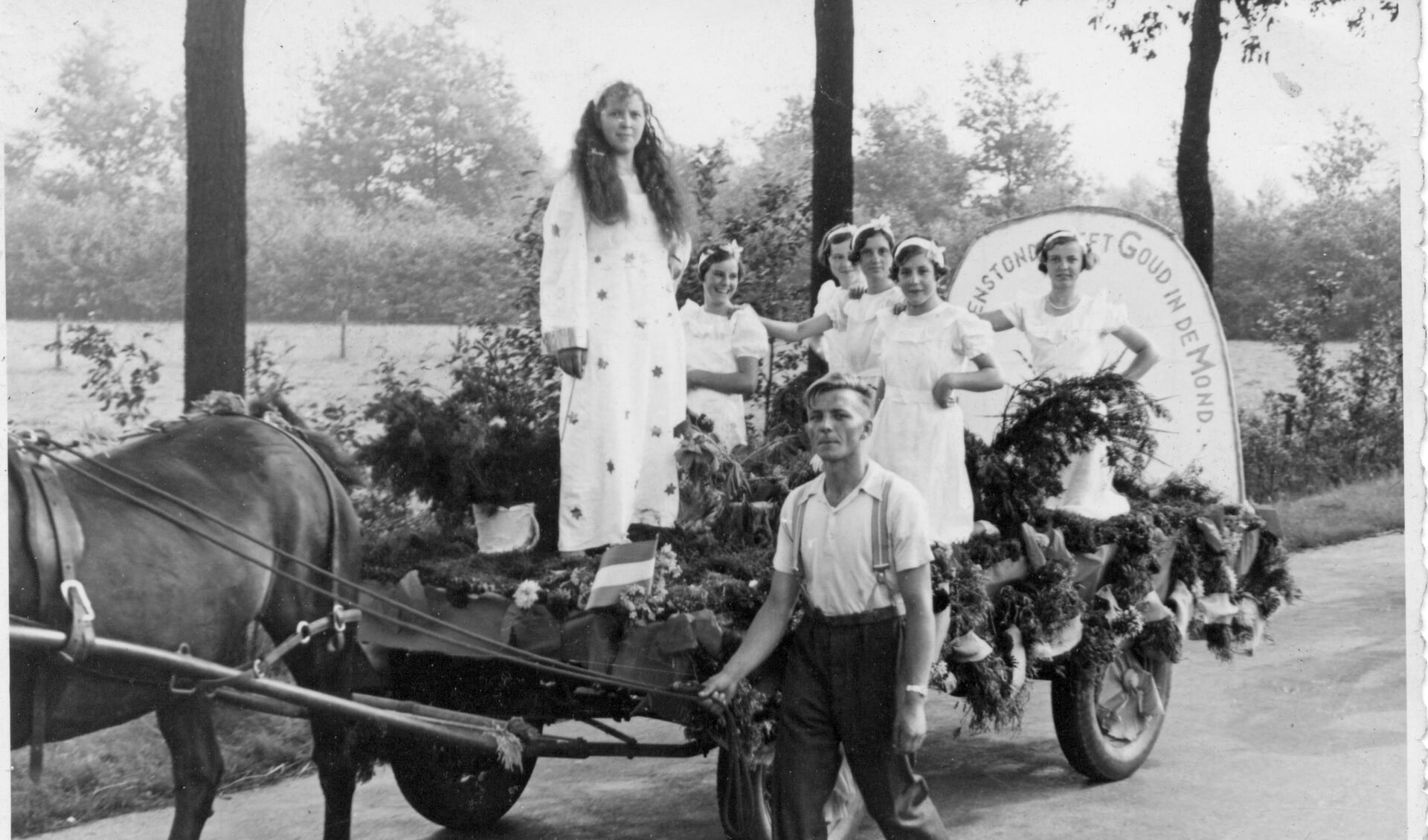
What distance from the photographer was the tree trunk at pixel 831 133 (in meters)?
7.56

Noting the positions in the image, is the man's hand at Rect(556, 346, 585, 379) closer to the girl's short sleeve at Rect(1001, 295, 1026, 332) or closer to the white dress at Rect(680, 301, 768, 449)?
the white dress at Rect(680, 301, 768, 449)

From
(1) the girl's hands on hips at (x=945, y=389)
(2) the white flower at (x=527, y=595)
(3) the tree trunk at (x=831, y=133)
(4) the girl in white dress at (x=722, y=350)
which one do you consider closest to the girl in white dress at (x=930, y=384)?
(1) the girl's hands on hips at (x=945, y=389)

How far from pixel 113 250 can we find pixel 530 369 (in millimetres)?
2311

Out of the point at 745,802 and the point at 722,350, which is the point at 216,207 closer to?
the point at 722,350

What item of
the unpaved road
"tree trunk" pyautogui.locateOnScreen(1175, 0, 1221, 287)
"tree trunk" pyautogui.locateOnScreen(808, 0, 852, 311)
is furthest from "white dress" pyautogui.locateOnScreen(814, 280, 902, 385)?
"tree trunk" pyautogui.locateOnScreen(1175, 0, 1221, 287)

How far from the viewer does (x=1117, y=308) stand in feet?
20.3

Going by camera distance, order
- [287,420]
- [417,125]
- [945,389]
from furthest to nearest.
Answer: [417,125] < [945,389] < [287,420]

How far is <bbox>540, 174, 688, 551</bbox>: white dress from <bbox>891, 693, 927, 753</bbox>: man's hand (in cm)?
150

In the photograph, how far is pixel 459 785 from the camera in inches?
190

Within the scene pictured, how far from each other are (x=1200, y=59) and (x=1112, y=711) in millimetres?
4663

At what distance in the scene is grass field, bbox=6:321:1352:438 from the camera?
19.8 ft

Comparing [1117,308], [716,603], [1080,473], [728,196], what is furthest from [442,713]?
[728,196]

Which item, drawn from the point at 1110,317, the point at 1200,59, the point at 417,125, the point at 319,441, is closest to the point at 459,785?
the point at 319,441

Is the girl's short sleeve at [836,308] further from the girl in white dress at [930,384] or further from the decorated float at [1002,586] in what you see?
the decorated float at [1002,586]
